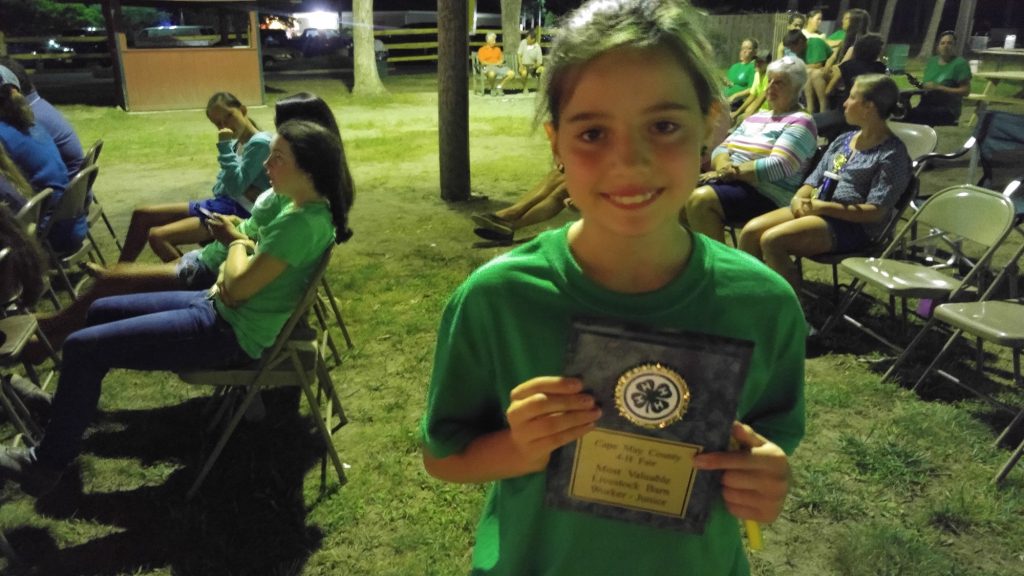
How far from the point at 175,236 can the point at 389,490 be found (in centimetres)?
254

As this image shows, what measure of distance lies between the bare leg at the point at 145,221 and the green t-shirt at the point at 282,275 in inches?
88.2

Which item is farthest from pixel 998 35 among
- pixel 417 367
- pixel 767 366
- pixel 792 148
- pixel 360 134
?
pixel 767 366

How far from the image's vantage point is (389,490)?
3.16 m

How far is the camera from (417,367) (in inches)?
164

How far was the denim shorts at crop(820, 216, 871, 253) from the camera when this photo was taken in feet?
14.4

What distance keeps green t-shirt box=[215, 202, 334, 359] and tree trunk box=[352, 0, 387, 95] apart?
14347 mm

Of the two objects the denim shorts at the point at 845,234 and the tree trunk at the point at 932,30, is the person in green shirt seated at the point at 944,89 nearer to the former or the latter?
the denim shorts at the point at 845,234

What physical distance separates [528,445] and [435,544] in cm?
212

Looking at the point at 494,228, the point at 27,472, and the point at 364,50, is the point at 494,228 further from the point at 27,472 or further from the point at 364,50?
the point at 364,50

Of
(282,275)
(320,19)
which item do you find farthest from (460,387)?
(320,19)

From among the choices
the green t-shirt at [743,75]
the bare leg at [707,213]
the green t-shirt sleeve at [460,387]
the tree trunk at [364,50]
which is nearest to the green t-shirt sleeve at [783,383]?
the green t-shirt sleeve at [460,387]

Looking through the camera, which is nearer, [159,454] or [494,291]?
[494,291]

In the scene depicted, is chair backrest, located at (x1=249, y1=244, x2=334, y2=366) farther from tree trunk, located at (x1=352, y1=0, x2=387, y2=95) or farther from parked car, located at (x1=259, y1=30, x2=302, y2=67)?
parked car, located at (x1=259, y1=30, x2=302, y2=67)

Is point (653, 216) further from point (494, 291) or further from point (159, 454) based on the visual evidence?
point (159, 454)
